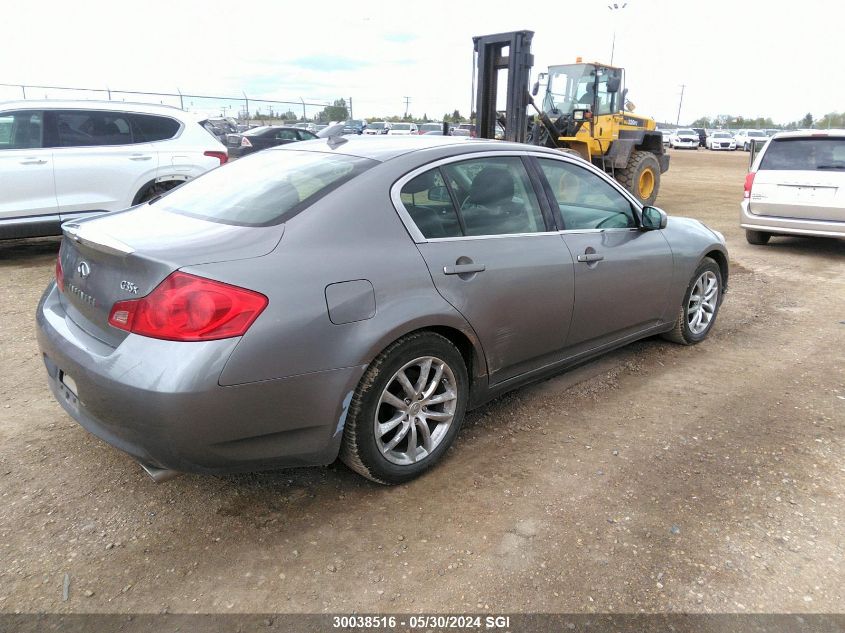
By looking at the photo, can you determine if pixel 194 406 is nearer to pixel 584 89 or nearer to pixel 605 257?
pixel 605 257

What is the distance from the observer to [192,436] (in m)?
2.33

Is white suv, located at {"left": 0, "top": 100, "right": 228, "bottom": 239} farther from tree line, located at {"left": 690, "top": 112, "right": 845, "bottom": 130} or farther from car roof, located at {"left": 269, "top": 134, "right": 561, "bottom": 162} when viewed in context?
tree line, located at {"left": 690, "top": 112, "right": 845, "bottom": 130}

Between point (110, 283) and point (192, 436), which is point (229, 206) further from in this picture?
point (192, 436)

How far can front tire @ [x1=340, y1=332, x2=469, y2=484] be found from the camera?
273 cm

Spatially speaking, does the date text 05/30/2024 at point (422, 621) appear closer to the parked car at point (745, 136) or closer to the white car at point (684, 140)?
the parked car at point (745, 136)

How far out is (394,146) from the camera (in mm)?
3293

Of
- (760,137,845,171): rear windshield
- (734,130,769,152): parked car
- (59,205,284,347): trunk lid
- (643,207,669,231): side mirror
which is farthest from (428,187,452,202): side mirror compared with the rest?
(734,130,769,152): parked car

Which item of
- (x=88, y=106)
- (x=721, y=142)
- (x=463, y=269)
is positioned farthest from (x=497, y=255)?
(x=721, y=142)

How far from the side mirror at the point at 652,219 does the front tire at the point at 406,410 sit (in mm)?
1848

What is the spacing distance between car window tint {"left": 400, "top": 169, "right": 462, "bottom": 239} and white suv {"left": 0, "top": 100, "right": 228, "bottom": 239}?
18.5 feet

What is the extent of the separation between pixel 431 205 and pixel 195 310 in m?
1.28

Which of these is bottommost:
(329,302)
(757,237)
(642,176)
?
(757,237)

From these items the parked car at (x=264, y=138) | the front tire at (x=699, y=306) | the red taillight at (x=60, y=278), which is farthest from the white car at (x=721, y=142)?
the red taillight at (x=60, y=278)

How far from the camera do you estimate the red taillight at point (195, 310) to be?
90.7 inches
